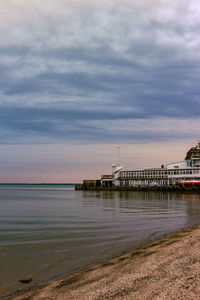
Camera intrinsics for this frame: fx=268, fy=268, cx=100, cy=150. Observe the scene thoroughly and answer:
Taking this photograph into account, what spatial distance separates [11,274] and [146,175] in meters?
112

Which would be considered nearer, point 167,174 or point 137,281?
point 137,281

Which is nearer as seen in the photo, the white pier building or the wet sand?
the wet sand

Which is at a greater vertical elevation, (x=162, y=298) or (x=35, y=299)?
(x=162, y=298)

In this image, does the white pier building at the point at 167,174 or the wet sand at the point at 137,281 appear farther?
the white pier building at the point at 167,174

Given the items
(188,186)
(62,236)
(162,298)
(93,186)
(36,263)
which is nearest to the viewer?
(162,298)

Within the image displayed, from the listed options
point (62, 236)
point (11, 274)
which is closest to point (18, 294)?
point (11, 274)

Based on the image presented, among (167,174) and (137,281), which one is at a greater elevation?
(167,174)

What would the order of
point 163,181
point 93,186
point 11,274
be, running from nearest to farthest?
point 11,274
point 163,181
point 93,186

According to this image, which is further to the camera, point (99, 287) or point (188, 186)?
point (188, 186)

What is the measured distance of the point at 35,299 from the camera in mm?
7082

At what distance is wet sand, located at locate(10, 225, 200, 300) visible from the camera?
623 cm

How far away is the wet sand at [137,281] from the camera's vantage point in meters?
6.23

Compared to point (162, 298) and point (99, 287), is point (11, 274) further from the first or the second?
point (162, 298)

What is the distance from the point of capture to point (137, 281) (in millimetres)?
7164
